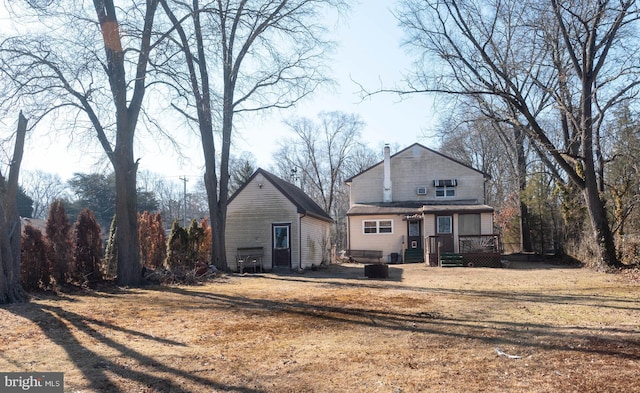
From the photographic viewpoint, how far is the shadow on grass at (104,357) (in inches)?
197

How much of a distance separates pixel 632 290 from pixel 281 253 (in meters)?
15.0

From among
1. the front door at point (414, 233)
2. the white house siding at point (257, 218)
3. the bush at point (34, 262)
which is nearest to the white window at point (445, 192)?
the front door at point (414, 233)

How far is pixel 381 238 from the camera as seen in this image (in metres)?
30.2

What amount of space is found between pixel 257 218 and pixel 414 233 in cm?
1043

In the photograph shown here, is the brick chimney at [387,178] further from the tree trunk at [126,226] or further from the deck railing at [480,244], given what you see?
the tree trunk at [126,226]

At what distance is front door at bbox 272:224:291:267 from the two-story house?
23.4 feet

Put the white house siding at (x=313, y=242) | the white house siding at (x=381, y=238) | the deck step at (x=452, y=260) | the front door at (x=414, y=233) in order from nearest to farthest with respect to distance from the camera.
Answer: the deck step at (x=452, y=260), the white house siding at (x=313, y=242), the front door at (x=414, y=233), the white house siding at (x=381, y=238)

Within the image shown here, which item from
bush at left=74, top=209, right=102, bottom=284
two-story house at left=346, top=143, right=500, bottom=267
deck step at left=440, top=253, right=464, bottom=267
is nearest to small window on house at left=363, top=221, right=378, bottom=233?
two-story house at left=346, top=143, right=500, bottom=267

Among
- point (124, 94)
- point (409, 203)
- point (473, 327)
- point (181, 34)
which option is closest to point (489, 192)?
point (409, 203)

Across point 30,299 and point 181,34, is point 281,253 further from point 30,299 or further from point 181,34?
point 30,299

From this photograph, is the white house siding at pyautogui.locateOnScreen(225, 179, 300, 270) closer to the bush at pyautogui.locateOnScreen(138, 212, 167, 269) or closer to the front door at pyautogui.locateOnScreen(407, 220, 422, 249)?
the bush at pyautogui.locateOnScreen(138, 212, 167, 269)

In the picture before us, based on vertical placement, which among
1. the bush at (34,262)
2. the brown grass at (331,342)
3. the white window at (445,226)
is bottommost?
the brown grass at (331,342)

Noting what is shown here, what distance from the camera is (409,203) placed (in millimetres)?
31484

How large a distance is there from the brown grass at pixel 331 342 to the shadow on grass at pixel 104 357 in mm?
18
